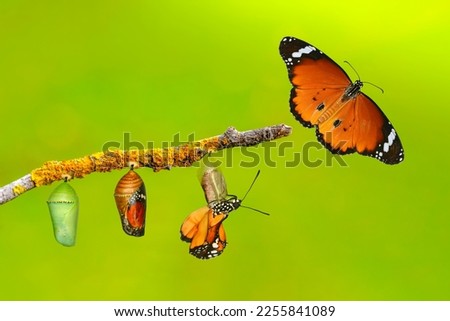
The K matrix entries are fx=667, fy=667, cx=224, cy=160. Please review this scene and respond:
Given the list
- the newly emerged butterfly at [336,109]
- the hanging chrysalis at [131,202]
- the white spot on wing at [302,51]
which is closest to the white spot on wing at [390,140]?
the newly emerged butterfly at [336,109]

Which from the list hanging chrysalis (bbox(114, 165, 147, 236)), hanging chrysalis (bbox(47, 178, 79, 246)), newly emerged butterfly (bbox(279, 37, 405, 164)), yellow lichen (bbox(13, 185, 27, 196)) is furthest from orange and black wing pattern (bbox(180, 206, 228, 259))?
yellow lichen (bbox(13, 185, 27, 196))

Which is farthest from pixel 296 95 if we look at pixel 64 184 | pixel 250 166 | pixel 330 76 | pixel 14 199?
pixel 14 199

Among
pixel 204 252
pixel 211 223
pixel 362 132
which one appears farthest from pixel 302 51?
pixel 204 252

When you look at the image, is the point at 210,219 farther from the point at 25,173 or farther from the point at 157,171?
the point at 25,173

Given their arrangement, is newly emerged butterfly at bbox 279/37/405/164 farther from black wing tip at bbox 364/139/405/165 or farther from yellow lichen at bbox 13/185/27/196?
yellow lichen at bbox 13/185/27/196

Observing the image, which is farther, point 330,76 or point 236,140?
point 330,76

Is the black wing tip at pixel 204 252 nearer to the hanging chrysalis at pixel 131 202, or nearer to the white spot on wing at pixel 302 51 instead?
the hanging chrysalis at pixel 131 202
